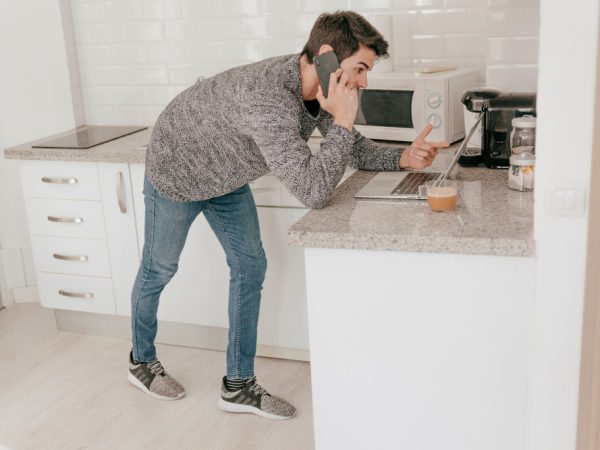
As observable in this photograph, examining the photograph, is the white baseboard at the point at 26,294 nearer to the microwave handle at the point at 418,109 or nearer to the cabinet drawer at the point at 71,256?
the cabinet drawer at the point at 71,256

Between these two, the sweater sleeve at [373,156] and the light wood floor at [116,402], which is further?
the light wood floor at [116,402]

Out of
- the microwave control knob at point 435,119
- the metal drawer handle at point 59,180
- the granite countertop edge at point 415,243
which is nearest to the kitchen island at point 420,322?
the granite countertop edge at point 415,243

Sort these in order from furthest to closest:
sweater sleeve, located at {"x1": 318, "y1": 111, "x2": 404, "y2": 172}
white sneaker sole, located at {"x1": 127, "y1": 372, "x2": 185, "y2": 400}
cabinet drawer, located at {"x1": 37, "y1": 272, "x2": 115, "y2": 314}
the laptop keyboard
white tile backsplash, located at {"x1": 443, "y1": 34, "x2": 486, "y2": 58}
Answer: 1. cabinet drawer, located at {"x1": 37, "y1": 272, "x2": 115, "y2": 314}
2. white tile backsplash, located at {"x1": 443, "y1": 34, "x2": 486, "y2": 58}
3. white sneaker sole, located at {"x1": 127, "y1": 372, "x2": 185, "y2": 400}
4. sweater sleeve, located at {"x1": 318, "y1": 111, "x2": 404, "y2": 172}
5. the laptop keyboard

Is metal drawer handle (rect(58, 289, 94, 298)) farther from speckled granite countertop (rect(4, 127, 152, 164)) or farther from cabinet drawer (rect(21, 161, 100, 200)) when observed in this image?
speckled granite countertop (rect(4, 127, 152, 164))

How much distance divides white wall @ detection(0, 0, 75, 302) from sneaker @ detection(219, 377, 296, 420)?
1.68 m

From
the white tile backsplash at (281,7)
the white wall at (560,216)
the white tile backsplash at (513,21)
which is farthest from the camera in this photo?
the white tile backsplash at (281,7)

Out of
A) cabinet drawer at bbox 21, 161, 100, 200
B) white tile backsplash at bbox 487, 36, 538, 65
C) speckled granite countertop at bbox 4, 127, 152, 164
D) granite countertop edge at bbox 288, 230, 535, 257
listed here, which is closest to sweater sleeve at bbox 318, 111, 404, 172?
white tile backsplash at bbox 487, 36, 538, 65

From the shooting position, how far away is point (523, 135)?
2174 mm

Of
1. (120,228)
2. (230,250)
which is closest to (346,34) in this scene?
(230,250)

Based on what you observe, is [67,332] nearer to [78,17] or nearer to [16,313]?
[16,313]

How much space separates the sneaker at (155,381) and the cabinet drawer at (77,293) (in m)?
0.45

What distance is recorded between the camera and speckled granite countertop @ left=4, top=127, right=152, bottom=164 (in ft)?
10.3

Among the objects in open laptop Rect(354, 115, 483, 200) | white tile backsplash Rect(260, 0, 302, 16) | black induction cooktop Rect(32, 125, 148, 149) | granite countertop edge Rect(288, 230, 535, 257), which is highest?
white tile backsplash Rect(260, 0, 302, 16)

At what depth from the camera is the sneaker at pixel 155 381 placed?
296 centimetres
